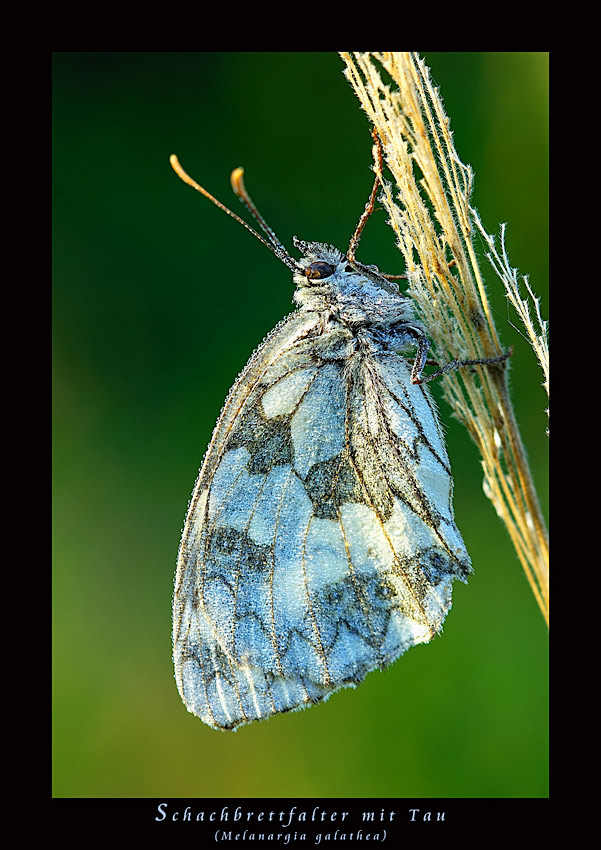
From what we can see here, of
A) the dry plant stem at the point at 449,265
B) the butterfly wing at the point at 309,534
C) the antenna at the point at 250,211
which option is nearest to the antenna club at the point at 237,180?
the antenna at the point at 250,211

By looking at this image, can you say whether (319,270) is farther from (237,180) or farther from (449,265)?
(449,265)

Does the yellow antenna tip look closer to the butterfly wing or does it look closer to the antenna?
the antenna

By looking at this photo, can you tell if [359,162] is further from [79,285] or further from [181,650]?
[181,650]

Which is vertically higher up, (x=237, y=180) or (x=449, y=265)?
(x=237, y=180)

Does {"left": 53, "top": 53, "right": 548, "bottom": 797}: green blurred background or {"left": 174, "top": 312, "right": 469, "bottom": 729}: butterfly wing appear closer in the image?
{"left": 174, "top": 312, "right": 469, "bottom": 729}: butterfly wing

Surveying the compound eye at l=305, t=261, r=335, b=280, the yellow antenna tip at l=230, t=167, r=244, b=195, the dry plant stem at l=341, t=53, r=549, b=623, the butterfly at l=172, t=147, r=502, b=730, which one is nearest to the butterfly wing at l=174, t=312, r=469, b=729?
the butterfly at l=172, t=147, r=502, b=730

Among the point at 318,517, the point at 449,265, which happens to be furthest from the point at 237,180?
the point at 318,517
